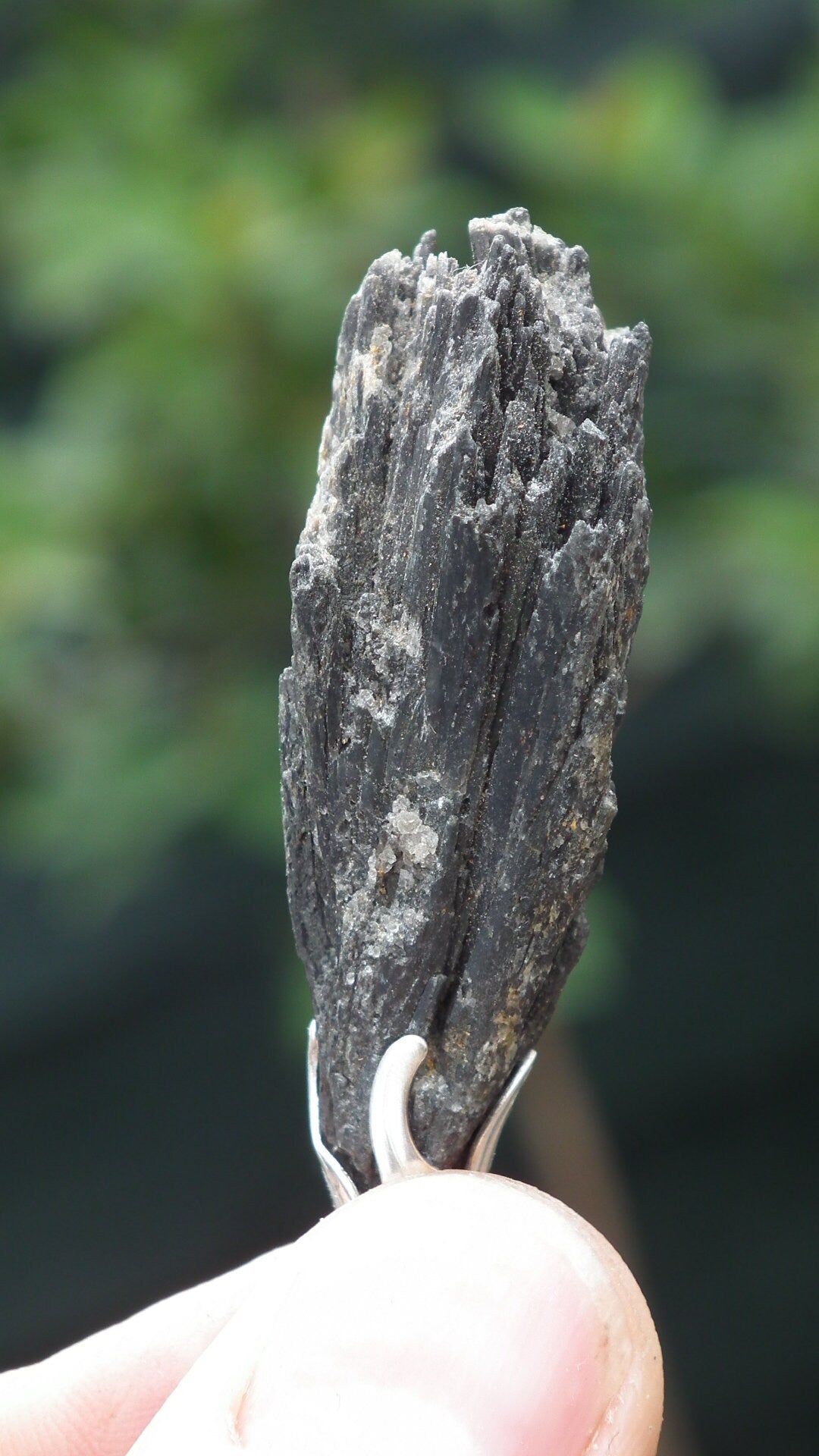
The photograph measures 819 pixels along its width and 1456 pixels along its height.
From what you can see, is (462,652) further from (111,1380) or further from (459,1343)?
(111,1380)

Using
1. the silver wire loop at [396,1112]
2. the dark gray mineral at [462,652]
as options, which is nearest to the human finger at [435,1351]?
the silver wire loop at [396,1112]

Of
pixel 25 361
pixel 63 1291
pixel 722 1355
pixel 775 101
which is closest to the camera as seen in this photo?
pixel 775 101

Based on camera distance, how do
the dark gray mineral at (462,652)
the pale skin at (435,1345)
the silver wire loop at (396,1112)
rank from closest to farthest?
the pale skin at (435,1345), the dark gray mineral at (462,652), the silver wire loop at (396,1112)

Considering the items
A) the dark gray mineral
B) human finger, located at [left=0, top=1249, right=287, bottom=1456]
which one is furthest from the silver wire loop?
human finger, located at [left=0, top=1249, right=287, bottom=1456]

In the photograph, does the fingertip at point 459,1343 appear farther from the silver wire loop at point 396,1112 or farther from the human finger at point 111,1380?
the human finger at point 111,1380

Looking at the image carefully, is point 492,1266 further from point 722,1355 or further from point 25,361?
point 722,1355

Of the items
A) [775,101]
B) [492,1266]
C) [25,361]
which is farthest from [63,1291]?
A: [775,101]

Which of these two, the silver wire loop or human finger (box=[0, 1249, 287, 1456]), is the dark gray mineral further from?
human finger (box=[0, 1249, 287, 1456])
